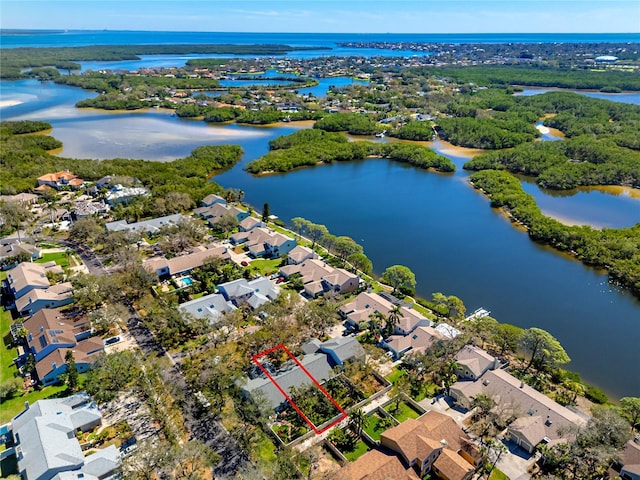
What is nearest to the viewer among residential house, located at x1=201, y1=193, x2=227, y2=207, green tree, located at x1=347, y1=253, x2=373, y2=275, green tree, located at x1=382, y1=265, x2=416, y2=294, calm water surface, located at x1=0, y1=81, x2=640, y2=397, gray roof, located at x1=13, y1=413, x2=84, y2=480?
gray roof, located at x1=13, y1=413, x2=84, y2=480

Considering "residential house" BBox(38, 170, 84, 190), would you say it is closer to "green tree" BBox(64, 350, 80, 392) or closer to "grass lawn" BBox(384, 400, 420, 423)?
"green tree" BBox(64, 350, 80, 392)

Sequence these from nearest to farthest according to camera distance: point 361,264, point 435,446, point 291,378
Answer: point 435,446 < point 291,378 < point 361,264

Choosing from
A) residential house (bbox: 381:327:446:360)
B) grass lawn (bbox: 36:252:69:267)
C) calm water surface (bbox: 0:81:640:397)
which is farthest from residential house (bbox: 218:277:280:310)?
grass lawn (bbox: 36:252:69:267)

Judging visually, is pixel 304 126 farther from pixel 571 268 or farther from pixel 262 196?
pixel 571 268

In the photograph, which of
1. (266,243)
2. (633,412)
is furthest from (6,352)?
(633,412)

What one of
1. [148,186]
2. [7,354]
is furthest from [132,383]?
[148,186]

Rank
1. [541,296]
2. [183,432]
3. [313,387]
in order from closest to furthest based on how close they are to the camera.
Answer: [183,432] → [313,387] → [541,296]

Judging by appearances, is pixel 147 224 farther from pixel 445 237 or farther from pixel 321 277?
pixel 445 237
